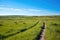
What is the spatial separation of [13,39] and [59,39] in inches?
324

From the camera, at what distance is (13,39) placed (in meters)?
19.6

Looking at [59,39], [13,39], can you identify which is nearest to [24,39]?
[13,39]

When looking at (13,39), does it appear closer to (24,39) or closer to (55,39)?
(24,39)

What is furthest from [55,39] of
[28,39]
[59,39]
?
[28,39]

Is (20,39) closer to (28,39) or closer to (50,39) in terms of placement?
(28,39)

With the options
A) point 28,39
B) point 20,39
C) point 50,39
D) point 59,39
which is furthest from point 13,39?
point 59,39

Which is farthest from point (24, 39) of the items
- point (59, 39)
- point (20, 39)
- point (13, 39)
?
point (59, 39)

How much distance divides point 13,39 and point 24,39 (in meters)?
1.94

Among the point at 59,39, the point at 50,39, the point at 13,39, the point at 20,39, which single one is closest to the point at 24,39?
the point at 20,39

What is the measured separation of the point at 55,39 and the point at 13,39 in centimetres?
745

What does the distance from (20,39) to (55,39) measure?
622 centimetres

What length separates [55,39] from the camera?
19750mm

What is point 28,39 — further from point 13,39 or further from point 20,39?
point 13,39

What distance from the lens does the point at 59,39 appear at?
65.6 feet
